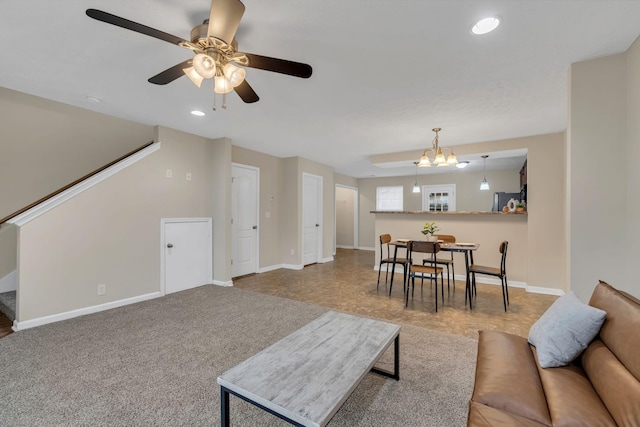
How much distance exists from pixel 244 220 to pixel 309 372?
14.1ft

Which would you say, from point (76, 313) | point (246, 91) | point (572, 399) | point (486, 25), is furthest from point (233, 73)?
point (76, 313)

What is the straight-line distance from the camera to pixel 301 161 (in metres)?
6.20

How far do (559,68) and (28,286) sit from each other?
5.47m

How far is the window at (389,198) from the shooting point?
8.87m

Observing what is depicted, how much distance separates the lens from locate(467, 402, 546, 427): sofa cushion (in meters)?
1.09

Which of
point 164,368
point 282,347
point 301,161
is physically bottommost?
point 164,368

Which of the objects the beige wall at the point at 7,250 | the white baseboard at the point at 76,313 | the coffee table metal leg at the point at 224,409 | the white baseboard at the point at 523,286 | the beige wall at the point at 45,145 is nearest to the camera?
the coffee table metal leg at the point at 224,409

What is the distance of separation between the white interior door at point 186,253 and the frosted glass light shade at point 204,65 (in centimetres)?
304

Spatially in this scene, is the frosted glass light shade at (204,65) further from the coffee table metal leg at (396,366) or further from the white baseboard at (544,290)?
the white baseboard at (544,290)

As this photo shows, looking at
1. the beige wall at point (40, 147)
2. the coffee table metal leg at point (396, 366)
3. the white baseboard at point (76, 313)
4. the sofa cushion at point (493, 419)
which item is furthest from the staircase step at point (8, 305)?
the sofa cushion at point (493, 419)

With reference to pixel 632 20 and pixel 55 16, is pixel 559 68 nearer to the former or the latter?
pixel 632 20

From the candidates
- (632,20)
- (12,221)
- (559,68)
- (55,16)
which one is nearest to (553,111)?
(559,68)

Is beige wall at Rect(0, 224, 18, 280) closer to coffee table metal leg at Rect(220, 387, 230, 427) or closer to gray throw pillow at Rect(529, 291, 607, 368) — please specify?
coffee table metal leg at Rect(220, 387, 230, 427)

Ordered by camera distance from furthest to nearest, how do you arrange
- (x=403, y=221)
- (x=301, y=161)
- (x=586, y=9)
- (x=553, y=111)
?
(x=301, y=161) → (x=403, y=221) → (x=553, y=111) → (x=586, y=9)
